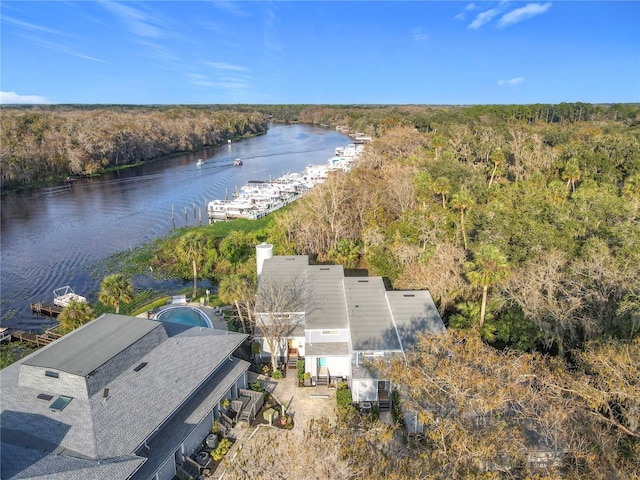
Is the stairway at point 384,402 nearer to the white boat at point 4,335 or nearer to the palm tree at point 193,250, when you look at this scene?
the palm tree at point 193,250

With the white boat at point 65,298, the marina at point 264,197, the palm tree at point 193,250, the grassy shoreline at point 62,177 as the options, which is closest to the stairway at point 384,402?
the palm tree at point 193,250

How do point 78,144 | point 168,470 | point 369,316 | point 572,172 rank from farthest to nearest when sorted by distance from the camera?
point 78,144 < point 572,172 < point 369,316 < point 168,470

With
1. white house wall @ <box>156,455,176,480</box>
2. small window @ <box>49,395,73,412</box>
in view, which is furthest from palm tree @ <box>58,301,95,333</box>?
white house wall @ <box>156,455,176,480</box>

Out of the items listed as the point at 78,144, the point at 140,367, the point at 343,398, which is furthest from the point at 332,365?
the point at 78,144

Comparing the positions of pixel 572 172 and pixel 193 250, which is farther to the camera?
pixel 572 172

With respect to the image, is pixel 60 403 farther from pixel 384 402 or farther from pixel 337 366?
pixel 384 402

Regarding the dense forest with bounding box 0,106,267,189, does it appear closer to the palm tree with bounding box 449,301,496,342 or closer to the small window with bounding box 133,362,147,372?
the small window with bounding box 133,362,147,372
